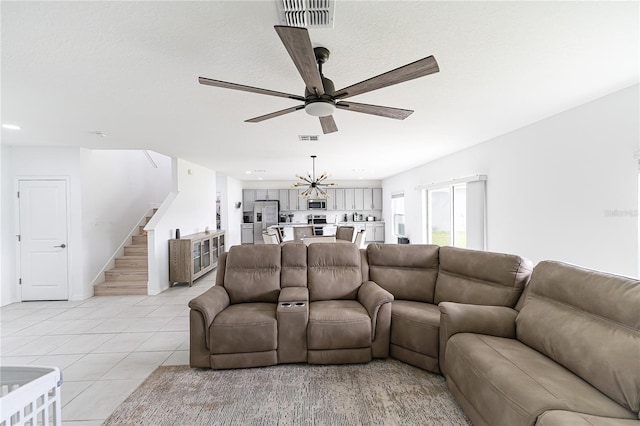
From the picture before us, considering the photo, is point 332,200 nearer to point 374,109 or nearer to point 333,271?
point 333,271

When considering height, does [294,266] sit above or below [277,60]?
below

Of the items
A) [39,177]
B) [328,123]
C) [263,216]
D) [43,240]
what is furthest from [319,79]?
[263,216]

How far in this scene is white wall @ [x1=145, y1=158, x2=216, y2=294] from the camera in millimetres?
4711

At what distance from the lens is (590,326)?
1.56 metres

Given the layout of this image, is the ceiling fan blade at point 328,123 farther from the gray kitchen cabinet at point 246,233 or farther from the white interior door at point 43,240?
the gray kitchen cabinet at point 246,233

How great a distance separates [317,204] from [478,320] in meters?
7.97

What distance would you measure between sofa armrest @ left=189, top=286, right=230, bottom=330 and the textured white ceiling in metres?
1.88

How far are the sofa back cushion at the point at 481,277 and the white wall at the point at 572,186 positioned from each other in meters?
0.99

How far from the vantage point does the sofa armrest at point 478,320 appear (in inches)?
80.9

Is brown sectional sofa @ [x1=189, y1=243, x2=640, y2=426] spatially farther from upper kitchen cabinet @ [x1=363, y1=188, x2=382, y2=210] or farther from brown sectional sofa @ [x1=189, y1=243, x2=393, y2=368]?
upper kitchen cabinet @ [x1=363, y1=188, x2=382, y2=210]

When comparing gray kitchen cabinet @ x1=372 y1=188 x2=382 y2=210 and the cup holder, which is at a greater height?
gray kitchen cabinet @ x1=372 y1=188 x2=382 y2=210

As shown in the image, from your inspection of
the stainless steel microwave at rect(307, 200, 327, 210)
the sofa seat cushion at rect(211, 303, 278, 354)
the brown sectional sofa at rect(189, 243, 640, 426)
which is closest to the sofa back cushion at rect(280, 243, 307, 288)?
the brown sectional sofa at rect(189, 243, 640, 426)

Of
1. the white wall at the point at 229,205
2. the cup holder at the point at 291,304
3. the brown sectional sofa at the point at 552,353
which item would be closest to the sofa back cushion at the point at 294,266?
the cup holder at the point at 291,304

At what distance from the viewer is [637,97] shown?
2324 millimetres
